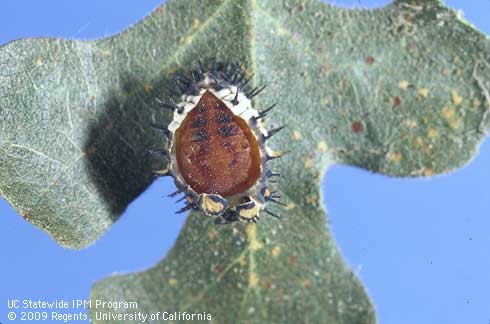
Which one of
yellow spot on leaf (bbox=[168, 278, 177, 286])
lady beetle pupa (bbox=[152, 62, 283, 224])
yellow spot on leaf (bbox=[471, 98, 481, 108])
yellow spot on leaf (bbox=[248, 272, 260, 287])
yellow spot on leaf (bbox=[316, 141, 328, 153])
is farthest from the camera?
yellow spot on leaf (bbox=[168, 278, 177, 286])

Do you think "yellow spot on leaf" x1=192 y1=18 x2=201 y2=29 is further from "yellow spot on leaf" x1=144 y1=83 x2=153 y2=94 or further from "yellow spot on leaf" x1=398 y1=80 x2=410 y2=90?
"yellow spot on leaf" x1=398 y1=80 x2=410 y2=90

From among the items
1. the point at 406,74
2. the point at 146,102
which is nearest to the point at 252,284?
the point at 146,102

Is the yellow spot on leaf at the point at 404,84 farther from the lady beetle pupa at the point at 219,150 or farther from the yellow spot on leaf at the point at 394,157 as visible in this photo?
the lady beetle pupa at the point at 219,150

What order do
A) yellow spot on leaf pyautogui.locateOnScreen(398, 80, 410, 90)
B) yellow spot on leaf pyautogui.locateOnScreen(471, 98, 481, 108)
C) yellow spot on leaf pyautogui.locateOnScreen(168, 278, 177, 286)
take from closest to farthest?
yellow spot on leaf pyautogui.locateOnScreen(471, 98, 481, 108), yellow spot on leaf pyautogui.locateOnScreen(398, 80, 410, 90), yellow spot on leaf pyautogui.locateOnScreen(168, 278, 177, 286)

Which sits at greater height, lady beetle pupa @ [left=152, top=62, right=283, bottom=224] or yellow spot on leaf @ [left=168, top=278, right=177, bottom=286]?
lady beetle pupa @ [left=152, top=62, right=283, bottom=224]

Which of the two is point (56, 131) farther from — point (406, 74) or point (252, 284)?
point (406, 74)

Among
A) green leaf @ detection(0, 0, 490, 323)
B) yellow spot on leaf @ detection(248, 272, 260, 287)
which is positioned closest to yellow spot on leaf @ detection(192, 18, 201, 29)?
green leaf @ detection(0, 0, 490, 323)

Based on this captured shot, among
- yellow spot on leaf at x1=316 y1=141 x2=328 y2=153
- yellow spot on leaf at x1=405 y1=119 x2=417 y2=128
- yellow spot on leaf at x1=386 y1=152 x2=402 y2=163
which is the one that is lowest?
yellow spot on leaf at x1=386 y1=152 x2=402 y2=163

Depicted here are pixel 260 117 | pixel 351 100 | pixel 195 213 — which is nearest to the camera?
pixel 260 117
